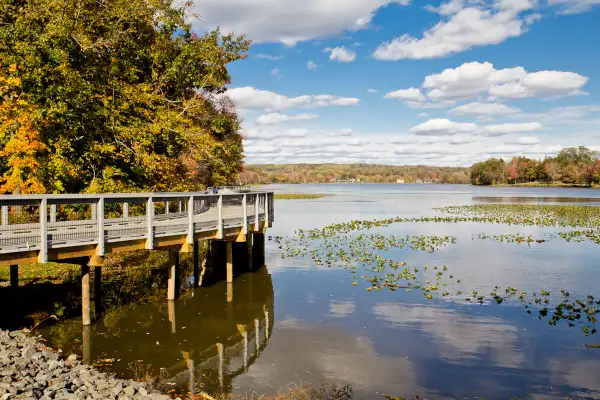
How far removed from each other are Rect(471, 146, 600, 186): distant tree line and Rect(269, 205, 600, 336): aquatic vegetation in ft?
398

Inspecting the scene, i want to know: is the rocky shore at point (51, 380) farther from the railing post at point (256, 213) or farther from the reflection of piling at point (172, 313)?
the railing post at point (256, 213)

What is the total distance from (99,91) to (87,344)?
1512 cm

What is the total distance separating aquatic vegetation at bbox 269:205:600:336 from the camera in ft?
57.8

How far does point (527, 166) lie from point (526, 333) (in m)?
183

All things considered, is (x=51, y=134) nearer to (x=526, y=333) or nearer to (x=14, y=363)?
(x=14, y=363)

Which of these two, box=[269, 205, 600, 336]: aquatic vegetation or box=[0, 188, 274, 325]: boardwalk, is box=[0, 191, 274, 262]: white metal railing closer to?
box=[0, 188, 274, 325]: boardwalk

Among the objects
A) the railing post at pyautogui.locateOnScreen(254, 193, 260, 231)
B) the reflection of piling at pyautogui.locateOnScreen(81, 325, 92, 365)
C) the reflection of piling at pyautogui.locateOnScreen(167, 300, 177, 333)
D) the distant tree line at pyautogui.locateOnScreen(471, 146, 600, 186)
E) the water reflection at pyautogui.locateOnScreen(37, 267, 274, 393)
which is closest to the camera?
the water reflection at pyautogui.locateOnScreen(37, 267, 274, 393)

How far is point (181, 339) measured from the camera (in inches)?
558

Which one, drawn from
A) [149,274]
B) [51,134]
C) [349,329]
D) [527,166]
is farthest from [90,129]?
[527,166]

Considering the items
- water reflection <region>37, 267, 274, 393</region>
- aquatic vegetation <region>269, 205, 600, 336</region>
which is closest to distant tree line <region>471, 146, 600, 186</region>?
aquatic vegetation <region>269, 205, 600, 336</region>

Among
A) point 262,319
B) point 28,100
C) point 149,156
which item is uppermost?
point 28,100

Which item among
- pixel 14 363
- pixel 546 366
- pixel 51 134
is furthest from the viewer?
pixel 51 134

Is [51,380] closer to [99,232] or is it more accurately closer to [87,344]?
[87,344]

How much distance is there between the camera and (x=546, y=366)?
12328mm
